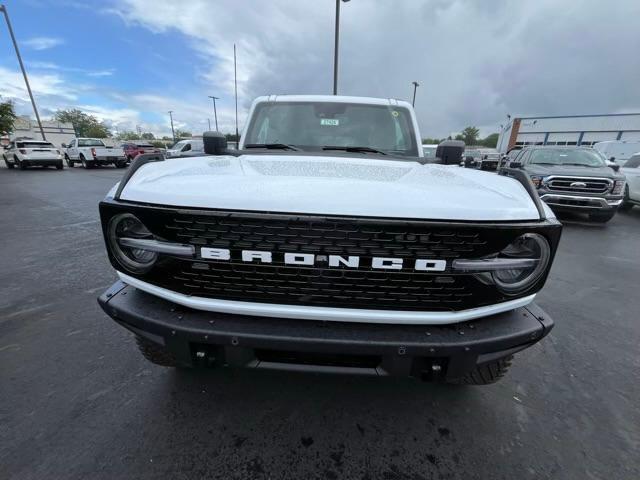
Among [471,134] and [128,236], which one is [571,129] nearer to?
[128,236]

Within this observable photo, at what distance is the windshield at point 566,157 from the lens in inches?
329

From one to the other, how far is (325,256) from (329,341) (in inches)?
13.7

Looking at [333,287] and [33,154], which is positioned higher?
[333,287]

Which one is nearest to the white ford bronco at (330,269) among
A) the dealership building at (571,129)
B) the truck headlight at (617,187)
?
the truck headlight at (617,187)

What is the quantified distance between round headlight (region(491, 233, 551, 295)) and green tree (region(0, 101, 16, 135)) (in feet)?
85.9

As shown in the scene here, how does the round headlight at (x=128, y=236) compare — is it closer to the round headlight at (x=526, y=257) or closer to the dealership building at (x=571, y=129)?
the round headlight at (x=526, y=257)

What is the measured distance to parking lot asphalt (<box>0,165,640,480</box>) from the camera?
5.46 ft

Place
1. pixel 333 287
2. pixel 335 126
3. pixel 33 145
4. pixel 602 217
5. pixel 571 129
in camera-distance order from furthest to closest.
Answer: pixel 571 129
pixel 33 145
pixel 602 217
pixel 335 126
pixel 333 287

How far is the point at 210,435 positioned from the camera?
5.93ft

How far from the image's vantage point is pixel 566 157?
8641 mm

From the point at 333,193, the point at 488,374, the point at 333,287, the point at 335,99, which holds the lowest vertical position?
the point at 488,374

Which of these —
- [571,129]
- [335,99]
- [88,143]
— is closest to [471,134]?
[571,129]

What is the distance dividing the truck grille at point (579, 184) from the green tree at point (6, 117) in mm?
26055

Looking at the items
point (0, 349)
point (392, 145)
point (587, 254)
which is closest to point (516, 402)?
point (392, 145)
